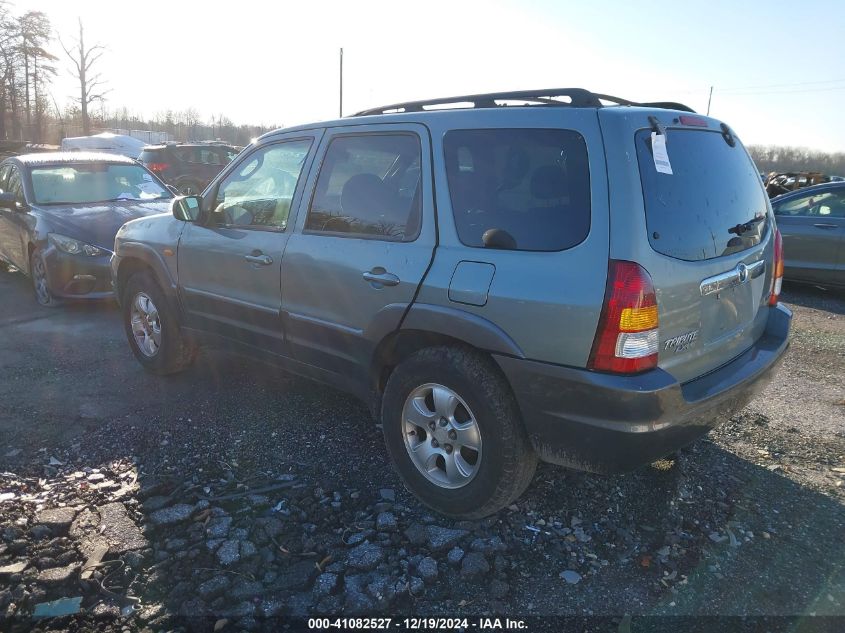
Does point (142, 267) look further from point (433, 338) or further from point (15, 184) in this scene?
point (15, 184)

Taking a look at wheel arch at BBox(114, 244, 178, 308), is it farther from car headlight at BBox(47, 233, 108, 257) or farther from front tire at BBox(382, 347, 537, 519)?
front tire at BBox(382, 347, 537, 519)

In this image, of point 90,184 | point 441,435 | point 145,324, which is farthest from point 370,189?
point 90,184

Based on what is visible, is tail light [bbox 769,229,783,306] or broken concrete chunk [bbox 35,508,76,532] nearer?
broken concrete chunk [bbox 35,508,76,532]

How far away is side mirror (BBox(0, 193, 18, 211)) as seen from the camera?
6.95 meters

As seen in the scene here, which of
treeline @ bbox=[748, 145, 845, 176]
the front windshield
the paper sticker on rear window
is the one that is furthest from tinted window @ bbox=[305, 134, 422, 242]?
treeline @ bbox=[748, 145, 845, 176]

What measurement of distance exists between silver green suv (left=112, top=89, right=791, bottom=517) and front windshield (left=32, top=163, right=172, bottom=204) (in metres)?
4.70

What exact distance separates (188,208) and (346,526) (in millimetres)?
2485

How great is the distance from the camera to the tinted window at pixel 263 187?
146 inches

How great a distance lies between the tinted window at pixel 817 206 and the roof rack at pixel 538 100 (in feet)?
20.4

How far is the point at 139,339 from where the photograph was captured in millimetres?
4977

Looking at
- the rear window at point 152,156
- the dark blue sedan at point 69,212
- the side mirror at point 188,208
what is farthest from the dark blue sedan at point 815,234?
the rear window at point 152,156

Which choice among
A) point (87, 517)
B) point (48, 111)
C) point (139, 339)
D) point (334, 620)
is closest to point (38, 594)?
point (87, 517)

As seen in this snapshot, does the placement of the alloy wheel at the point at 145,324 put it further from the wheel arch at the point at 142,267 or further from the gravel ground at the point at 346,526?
the gravel ground at the point at 346,526

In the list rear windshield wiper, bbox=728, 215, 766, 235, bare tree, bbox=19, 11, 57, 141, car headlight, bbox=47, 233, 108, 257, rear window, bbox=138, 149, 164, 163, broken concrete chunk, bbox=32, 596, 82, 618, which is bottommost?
broken concrete chunk, bbox=32, 596, 82, 618
